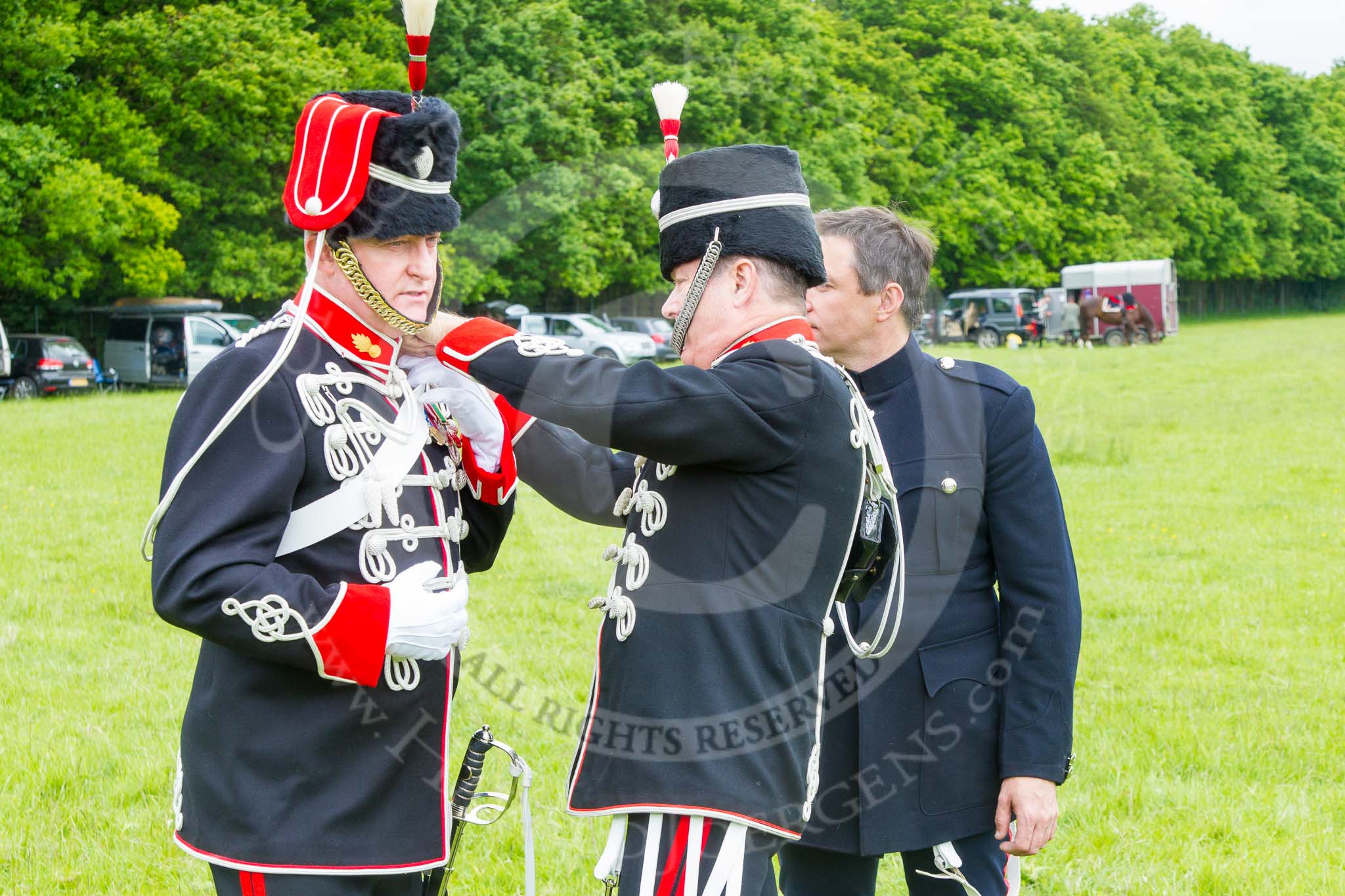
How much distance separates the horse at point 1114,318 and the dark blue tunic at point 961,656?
1425 inches

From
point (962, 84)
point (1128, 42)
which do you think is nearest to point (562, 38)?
point (962, 84)

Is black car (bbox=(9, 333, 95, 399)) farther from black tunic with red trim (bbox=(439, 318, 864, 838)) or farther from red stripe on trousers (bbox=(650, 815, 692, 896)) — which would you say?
red stripe on trousers (bbox=(650, 815, 692, 896))

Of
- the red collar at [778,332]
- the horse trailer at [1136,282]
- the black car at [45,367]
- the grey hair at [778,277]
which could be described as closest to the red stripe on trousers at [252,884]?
the red collar at [778,332]

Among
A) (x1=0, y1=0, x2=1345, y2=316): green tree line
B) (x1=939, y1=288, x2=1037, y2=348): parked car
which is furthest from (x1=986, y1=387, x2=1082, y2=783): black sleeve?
(x1=939, y1=288, x2=1037, y2=348): parked car

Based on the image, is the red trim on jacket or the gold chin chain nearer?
the gold chin chain

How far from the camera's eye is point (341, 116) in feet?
8.00

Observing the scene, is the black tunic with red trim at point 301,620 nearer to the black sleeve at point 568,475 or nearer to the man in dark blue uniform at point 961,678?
the black sleeve at point 568,475

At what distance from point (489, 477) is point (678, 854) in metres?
0.95

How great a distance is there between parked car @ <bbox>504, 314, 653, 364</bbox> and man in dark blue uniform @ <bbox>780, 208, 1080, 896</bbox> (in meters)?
22.4

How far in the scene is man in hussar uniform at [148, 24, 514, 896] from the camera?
2.24 meters

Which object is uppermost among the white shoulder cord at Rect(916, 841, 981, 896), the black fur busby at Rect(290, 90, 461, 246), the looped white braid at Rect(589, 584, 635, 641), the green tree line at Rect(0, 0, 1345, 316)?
A: the green tree line at Rect(0, 0, 1345, 316)

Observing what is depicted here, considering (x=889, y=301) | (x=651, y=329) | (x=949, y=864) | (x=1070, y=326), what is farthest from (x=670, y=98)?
(x=1070, y=326)

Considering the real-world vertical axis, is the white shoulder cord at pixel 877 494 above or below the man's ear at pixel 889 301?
below

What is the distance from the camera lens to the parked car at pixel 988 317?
37.6 m
